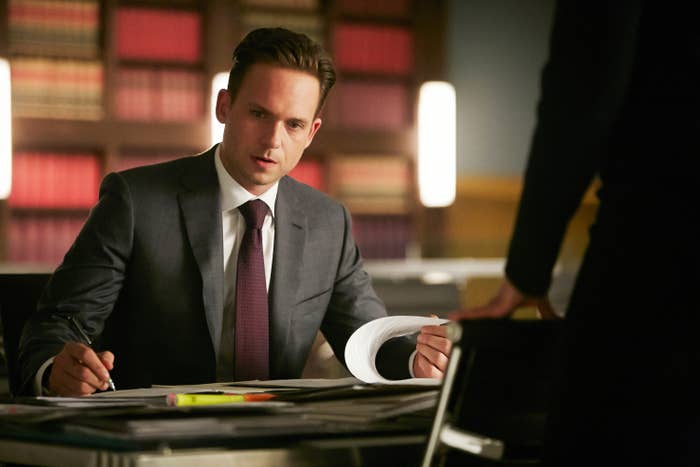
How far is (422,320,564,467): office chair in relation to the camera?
0.78 m

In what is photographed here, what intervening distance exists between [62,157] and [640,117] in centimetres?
463

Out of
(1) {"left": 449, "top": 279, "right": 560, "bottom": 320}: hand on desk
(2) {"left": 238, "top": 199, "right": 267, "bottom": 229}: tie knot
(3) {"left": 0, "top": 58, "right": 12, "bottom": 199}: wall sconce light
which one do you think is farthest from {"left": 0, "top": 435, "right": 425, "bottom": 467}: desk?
(3) {"left": 0, "top": 58, "right": 12, "bottom": 199}: wall sconce light

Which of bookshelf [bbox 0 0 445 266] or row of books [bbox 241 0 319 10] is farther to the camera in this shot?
row of books [bbox 241 0 319 10]

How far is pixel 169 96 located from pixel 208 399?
14.3ft

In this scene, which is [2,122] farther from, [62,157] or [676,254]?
[676,254]

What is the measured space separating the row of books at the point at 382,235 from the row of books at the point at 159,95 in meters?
1.09

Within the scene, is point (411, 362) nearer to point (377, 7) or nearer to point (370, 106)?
point (370, 106)

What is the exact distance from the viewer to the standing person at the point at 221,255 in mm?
1671

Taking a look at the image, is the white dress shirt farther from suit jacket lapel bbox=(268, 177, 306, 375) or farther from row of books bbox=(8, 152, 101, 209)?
row of books bbox=(8, 152, 101, 209)

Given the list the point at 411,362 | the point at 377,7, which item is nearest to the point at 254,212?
the point at 411,362

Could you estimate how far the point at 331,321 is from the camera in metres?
1.90

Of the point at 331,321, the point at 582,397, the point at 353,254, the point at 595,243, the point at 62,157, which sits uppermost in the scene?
the point at 595,243

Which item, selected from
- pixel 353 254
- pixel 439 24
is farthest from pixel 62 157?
pixel 353 254

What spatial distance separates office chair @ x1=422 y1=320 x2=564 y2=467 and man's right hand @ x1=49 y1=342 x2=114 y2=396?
49cm
